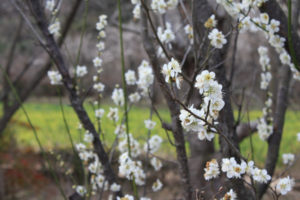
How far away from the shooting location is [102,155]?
1639mm

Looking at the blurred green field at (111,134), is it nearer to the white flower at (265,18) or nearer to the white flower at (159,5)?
the white flower at (159,5)

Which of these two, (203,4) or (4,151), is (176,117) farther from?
(4,151)

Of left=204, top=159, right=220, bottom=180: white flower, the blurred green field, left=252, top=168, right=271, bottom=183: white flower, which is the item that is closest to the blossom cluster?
left=204, top=159, right=220, bottom=180: white flower

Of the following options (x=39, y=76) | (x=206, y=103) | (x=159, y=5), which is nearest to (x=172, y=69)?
(x=206, y=103)

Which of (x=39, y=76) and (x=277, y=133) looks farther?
(x=39, y=76)

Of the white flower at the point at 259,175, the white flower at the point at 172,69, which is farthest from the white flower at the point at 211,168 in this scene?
the white flower at the point at 172,69

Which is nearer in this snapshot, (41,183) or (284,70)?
(284,70)

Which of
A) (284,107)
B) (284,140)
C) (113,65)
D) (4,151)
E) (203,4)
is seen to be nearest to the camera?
(203,4)

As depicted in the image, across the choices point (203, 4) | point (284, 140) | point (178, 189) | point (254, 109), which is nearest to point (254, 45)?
point (254, 109)

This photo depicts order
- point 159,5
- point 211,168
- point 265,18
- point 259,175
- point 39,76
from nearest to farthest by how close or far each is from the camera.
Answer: point 211,168, point 259,175, point 265,18, point 159,5, point 39,76

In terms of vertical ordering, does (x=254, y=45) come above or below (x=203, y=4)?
above

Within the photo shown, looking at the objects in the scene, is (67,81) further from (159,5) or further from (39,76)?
(39,76)

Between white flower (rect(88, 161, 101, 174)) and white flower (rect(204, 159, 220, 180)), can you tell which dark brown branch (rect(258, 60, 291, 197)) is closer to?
white flower (rect(88, 161, 101, 174))

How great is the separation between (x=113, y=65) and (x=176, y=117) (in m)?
10.5
